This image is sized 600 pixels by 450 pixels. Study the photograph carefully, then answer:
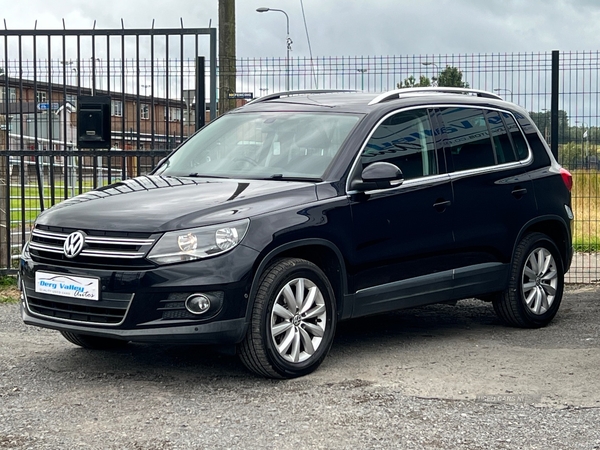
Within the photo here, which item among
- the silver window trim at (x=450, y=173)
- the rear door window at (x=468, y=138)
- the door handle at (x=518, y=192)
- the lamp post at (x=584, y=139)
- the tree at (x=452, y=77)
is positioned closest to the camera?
the silver window trim at (x=450, y=173)

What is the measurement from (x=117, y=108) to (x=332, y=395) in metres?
6.36

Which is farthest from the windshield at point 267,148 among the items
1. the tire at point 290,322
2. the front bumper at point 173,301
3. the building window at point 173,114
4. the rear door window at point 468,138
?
the building window at point 173,114

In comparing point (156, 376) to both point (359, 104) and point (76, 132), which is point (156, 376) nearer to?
point (359, 104)

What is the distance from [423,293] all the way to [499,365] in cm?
78

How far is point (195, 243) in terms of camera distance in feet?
19.8

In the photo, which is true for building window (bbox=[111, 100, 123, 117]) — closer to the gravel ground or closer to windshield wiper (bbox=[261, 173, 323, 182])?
the gravel ground

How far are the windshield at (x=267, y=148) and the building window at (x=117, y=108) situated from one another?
3.70 metres

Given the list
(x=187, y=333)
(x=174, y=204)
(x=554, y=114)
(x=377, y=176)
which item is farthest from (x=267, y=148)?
(x=554, y=114)

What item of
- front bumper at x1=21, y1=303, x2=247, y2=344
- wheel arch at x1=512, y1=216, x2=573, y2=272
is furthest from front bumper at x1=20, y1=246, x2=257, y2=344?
wheel arch at x1=512, y1=216, x2=573, y2=272

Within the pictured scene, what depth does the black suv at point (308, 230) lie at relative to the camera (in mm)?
6031

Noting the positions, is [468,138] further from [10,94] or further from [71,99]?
[10,94]

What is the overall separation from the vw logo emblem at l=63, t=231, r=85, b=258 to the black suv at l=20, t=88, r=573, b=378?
0.04 feet

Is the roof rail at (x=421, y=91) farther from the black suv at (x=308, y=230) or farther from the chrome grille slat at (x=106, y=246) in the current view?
the chrome grille slat at (x=106, y=246)

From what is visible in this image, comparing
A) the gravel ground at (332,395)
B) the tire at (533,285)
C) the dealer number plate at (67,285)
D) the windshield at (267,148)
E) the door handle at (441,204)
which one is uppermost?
the windshield at (267,148)
